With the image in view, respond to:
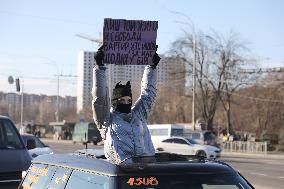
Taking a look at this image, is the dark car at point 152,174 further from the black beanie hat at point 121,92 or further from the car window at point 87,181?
the black beanie hat at point 121,92

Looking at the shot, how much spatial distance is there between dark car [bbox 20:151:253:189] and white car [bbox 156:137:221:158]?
3003 centimetres

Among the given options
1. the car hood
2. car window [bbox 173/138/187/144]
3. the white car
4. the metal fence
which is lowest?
the metal fence

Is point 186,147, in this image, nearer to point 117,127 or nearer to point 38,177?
point 117,127

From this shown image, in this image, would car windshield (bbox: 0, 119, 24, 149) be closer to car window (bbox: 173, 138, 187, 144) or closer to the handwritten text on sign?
the handwritten text on sign

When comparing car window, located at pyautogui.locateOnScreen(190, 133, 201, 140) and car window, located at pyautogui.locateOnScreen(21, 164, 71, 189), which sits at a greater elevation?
car window, located at pyautogui.locateOnScreen(21, 164, 71, 189)

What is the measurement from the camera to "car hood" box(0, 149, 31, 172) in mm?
9922

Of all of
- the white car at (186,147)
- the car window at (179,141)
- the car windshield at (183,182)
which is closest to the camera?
the car windshield at (183,182)

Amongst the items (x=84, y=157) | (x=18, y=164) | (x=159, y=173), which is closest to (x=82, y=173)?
(x=84, y=157)

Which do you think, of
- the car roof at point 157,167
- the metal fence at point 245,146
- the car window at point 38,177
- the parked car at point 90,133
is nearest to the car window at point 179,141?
the metal fence at point 245,146

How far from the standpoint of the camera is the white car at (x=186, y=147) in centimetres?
3512

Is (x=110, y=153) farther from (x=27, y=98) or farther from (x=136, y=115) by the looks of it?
(x=27, y=98)

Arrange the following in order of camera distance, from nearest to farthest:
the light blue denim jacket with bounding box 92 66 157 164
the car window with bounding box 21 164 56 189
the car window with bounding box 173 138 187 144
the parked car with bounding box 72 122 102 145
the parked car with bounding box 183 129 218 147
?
the car window with bounding box 21 164 56 189 < the light blue denim jacket with bounding box 92 66 157 164 < the car window with bounding box 173 138 187 144 < the parked car with bounding box 183 129 218 147 < the parked car with bounding box 72 122 102 145

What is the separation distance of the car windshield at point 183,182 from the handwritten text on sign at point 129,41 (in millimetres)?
2155

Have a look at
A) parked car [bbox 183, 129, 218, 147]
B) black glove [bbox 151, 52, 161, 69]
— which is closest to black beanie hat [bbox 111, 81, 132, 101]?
black glove [bbox 151, 52, 161, 69]
